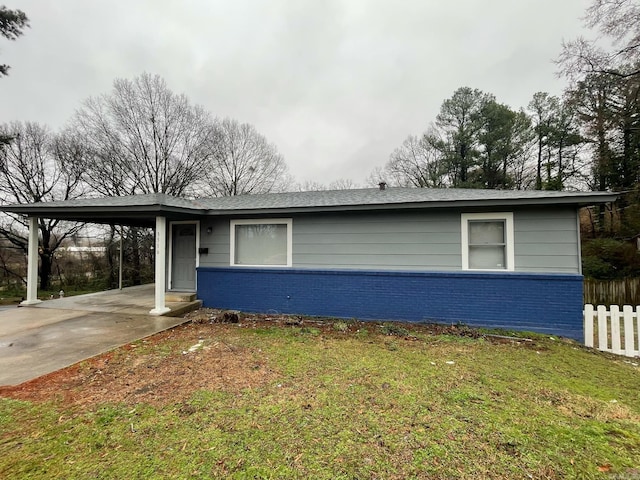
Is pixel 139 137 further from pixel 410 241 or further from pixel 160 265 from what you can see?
pixel 410 241

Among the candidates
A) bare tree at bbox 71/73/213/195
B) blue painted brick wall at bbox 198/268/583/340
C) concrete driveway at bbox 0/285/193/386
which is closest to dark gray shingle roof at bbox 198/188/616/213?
blue painted brick wall at bbox 198/268/583/340

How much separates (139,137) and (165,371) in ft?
54.6

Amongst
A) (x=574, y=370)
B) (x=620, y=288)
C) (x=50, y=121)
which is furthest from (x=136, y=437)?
(x=50, y=121)

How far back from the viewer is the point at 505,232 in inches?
230

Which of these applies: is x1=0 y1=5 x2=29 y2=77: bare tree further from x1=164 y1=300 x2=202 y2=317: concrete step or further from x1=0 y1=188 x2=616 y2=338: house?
x1=164 y1=300 x2=202 y2=317: concrete step

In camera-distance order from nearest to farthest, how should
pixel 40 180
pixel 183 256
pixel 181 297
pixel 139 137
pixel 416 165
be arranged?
pixel 181 297 < pixel 183 256 < pixel 40 180 < pixel 139 137 < pixel 416 165

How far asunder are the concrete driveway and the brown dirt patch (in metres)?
0.33

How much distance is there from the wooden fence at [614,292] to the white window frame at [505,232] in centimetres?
569

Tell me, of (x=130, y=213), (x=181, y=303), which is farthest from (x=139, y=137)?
(x=181, y=303)

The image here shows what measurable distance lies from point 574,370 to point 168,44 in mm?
17668

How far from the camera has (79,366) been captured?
3760mm

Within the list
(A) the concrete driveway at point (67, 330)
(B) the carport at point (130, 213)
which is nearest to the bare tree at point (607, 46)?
(B) the carport at point (130, 213)

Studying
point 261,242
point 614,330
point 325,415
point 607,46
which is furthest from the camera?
point 607,46

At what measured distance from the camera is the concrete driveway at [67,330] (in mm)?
3879
